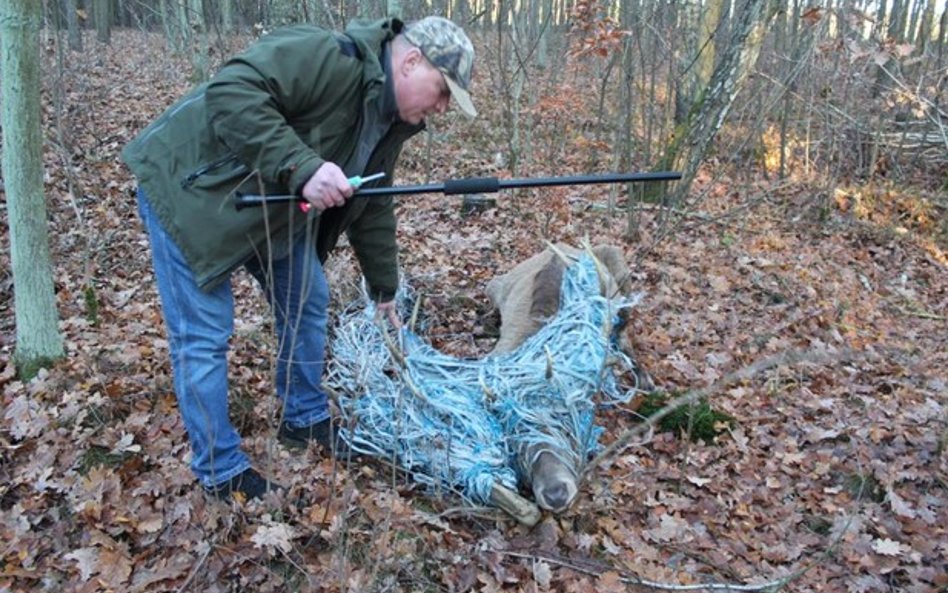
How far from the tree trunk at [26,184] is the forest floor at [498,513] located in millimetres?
178

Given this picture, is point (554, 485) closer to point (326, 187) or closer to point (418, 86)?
point (326, 187)

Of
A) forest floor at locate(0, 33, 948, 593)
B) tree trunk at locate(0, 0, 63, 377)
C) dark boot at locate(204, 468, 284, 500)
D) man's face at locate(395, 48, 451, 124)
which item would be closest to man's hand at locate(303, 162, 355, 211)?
man's face at locate(395, 48, 451, 124)

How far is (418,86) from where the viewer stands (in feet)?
8.52

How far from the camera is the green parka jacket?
92.9 inches

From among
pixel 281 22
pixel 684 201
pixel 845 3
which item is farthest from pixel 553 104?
pixel 845 3

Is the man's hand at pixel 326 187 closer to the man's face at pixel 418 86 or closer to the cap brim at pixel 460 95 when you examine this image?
the man's face at pixel 418 86

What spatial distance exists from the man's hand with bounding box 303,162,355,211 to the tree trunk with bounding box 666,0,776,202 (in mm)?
4731

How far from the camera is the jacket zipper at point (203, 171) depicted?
2484 mm

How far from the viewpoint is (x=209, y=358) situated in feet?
8.94

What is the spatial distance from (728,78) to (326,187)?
17.3 feet

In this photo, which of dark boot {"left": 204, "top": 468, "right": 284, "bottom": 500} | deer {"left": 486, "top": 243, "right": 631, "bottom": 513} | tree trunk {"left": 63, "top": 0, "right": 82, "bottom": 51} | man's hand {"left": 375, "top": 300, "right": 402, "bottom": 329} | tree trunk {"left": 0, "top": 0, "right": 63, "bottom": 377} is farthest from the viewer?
tree trunk {"left": 63, "top": 0, "right": 82, "bottom": 51}

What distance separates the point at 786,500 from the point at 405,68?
2.79 m

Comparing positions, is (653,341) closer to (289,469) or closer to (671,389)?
(671,389)

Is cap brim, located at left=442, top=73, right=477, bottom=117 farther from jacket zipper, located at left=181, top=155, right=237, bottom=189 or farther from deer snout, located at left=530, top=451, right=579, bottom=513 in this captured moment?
deer snout, located at left=530, top=451, right=579, bottom=513
